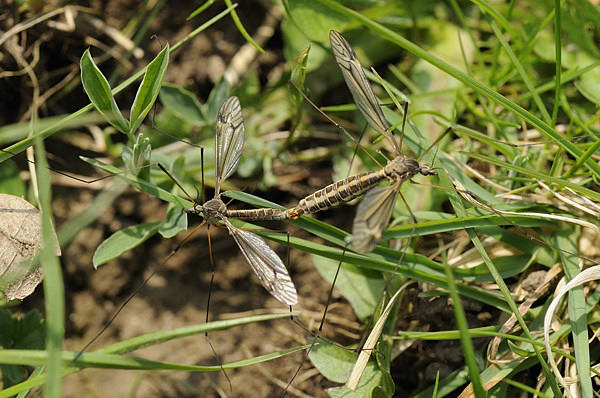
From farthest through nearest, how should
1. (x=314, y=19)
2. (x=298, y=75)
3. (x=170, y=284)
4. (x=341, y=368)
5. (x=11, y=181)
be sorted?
(x=170, y=284), (x=314, y=19), (x=11, y=181), (x=298, y=75), (x=341, y=368)

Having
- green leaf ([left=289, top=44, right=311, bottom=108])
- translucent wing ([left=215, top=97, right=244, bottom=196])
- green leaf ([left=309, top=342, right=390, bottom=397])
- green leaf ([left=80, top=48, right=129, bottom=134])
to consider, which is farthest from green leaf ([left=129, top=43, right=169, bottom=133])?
green leaf ([left=309, top=342, right=390, bottom=397])

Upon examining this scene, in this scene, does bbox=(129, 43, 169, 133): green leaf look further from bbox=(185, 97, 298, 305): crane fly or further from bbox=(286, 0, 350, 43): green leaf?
bbox=(286, 0, 350, 43): green leaf

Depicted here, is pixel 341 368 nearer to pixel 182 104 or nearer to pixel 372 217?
pixel 372 217

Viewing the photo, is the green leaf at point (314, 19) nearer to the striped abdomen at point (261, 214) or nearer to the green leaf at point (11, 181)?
the striped abdomen at point (261, 214)

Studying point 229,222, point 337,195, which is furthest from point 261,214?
point 337,195

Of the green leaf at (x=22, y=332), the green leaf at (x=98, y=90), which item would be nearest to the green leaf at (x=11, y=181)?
the green leaf at (x=22, y=332)

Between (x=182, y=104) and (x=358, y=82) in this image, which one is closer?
(x=358, y=82)
